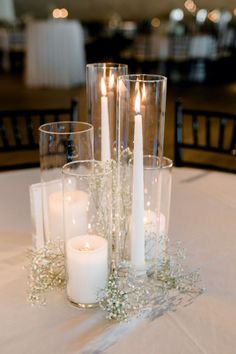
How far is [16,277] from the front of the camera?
884 mm

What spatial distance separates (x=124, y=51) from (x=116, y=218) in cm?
739

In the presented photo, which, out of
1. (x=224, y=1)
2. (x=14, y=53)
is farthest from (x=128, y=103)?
(x=224, y=1)

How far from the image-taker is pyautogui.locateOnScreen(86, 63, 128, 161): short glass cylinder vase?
38.9 inches

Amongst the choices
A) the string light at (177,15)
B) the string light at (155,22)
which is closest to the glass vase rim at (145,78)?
the string light at (155,22)

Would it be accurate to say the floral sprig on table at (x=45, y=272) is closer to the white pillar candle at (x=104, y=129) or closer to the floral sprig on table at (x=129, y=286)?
the floral sprig on table at (x=129, y=286)

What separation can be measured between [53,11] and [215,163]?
769 centimetres

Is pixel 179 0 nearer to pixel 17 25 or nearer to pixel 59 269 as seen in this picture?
pixel 17 25

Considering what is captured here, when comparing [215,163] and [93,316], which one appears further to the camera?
[215,163]

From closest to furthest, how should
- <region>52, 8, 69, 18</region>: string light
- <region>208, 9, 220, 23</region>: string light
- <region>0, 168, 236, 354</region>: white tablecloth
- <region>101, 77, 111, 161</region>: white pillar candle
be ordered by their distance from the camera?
<region>0, 168, 236, 354</region>: white tablecloth
<region>101, 77, 111, 161</region>: white pillar candle
<region>208, 9, 220, 23</region>: string light
<region>52, 8, 69, 18</region>: string light

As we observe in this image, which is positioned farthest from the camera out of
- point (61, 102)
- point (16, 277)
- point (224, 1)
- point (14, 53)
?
point (224, 1)

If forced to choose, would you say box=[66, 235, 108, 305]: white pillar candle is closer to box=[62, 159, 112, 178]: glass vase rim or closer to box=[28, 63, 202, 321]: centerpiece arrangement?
box=[28, 63, 202, 321]: centerpiece arrangement

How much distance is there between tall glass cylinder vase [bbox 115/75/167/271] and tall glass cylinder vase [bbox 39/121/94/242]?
0.36 feet

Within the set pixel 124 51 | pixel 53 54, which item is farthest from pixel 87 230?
pixel 124 51

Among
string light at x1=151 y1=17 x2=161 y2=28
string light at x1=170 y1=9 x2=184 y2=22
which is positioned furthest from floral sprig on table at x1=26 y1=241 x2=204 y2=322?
string light at x1=170 y1=9 x2=184 y2=22
